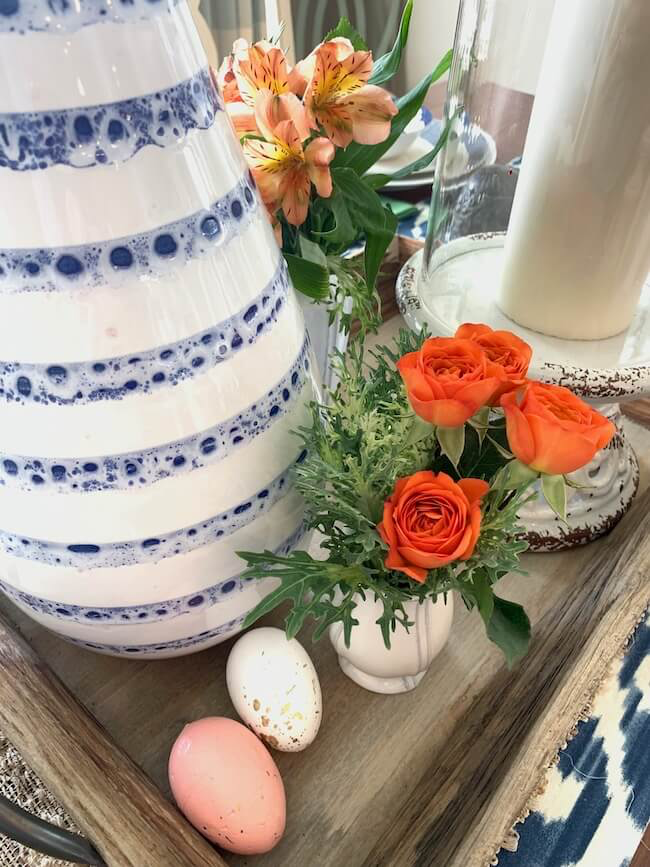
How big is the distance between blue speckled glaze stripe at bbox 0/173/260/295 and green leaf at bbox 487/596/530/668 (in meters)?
0.16

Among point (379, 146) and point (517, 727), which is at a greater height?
point (379, 146)

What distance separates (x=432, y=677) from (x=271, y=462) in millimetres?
128

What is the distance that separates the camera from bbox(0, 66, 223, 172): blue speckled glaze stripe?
167 mm

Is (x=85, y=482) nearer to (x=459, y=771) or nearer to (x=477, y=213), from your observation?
(x=459, y=771)

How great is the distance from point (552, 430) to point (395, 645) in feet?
0.36

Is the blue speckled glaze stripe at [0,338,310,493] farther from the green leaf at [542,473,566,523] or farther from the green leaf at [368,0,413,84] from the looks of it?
the green leaf at [368,0,413,84]

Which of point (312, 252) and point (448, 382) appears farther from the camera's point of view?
point (312, 252)

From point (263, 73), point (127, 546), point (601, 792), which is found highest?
point (263, 73)

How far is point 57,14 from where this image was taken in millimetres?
159

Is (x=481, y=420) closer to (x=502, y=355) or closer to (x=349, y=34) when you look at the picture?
(x=502, y=355)

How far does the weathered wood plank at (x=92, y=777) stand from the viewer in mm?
219

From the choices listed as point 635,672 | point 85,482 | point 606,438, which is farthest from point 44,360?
point 635,672

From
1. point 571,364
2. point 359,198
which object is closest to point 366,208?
point 359,198

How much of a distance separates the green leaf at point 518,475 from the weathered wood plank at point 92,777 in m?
0.15
